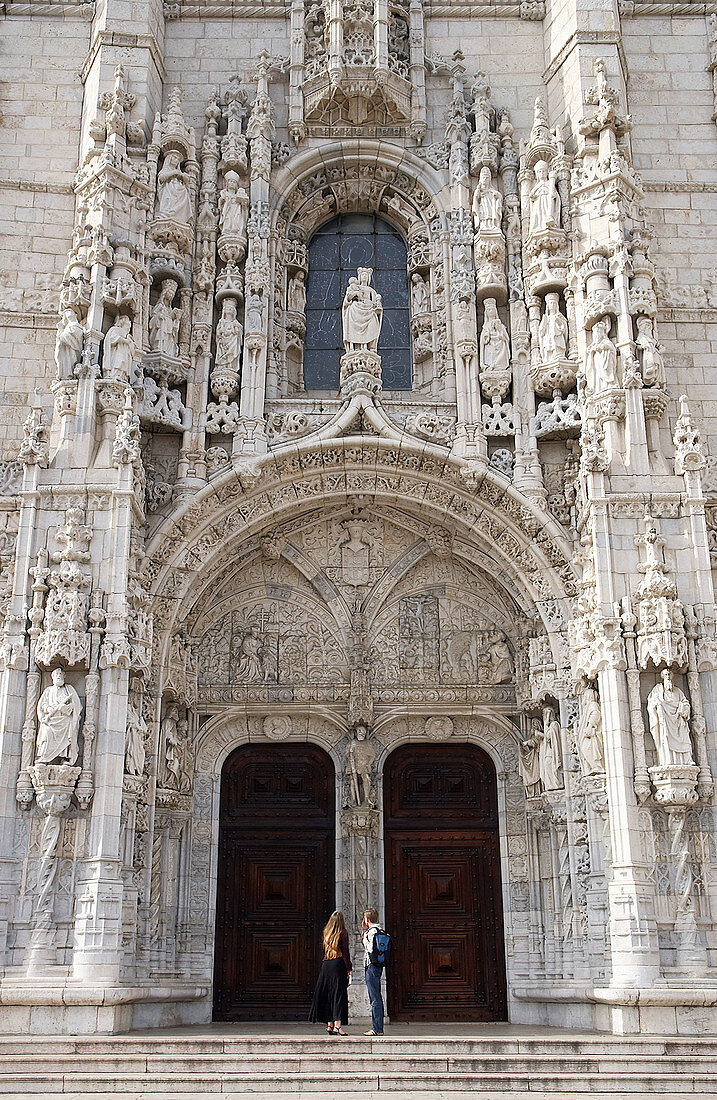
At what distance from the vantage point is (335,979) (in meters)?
11.1

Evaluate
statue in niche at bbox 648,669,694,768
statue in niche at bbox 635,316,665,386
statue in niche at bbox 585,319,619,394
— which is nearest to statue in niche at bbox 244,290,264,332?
statue in niche at bbox 585,319,619,394

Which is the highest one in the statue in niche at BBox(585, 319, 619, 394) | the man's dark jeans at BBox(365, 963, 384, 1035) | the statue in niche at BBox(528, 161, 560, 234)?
the statue in niche at BBox(528, 161, 560, 234)

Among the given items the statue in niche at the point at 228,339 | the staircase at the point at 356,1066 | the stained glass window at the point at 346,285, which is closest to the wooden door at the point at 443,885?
the staircase at the point at 356,1066

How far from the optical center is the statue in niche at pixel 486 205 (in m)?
14.7

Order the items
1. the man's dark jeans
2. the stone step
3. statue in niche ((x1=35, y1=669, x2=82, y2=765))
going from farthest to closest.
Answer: statue in niche ((x1=35, y1=669, x2=82, y2=765)), the man's dark jeans, the stone step

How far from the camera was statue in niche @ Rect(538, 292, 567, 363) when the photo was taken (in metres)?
13.8

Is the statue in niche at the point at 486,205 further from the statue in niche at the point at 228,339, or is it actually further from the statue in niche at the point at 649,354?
the statue in niche at the point at 228,339

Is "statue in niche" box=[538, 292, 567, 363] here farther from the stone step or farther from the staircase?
the stone step

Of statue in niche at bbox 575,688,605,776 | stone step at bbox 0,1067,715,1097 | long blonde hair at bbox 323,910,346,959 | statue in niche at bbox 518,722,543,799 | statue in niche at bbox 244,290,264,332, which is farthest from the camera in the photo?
statue in niche at bbox 244,290,264,332

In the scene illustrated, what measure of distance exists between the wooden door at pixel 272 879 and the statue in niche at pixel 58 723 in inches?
114

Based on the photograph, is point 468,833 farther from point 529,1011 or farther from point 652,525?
point 652,525

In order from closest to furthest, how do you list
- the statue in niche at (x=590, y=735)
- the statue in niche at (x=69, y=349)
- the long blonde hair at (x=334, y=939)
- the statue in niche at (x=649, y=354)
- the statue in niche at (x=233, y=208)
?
the long blonde hair at (x=334, y=939) < the statue in niche at (x=590, y=735) < the statue in niche at (x=69, y=349) < the statue in niche at (x=649, y=354) < the statue in niche at (x=233, y=208)

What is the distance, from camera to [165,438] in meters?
13.9

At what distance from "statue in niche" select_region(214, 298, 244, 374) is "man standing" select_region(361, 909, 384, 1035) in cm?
661
